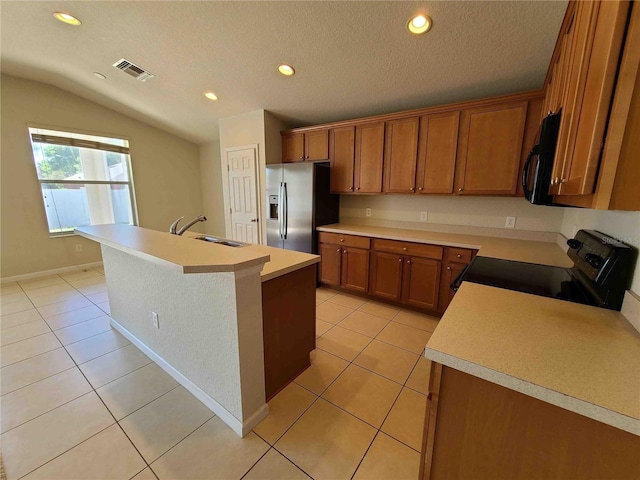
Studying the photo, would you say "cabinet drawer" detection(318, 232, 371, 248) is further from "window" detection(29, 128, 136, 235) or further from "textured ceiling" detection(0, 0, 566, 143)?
"window" detection(29, 128, 136, 235)

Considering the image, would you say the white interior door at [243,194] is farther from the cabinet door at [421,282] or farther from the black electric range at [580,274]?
the black electric range at [580,274]

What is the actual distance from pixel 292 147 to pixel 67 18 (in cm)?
248

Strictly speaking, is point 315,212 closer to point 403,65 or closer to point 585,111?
point 403,65

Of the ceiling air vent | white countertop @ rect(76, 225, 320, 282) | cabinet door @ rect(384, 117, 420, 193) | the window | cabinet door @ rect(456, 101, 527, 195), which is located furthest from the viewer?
the window

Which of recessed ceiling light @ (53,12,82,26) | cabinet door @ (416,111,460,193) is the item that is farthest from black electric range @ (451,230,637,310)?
recessed ceiling light @ (53,12,82,26)

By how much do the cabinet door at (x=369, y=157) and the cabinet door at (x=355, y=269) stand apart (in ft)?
2.59

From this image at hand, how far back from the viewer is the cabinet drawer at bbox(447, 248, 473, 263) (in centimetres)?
248

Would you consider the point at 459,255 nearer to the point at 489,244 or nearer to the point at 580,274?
the point at 489,244

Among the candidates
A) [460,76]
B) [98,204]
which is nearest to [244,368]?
[460,76]

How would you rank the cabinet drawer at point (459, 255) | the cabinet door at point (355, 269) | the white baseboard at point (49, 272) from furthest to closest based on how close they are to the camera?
the white baseboard at point (49, 272)
the cabinet door at point (355, 269)
the cabinet drawer at point (459, 255)

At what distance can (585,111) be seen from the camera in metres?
0.83

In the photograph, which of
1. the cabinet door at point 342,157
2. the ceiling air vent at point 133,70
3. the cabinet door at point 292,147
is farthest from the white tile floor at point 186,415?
the ceiling air vent at point 133,70

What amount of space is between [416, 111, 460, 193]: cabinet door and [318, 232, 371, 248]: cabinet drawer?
845mm

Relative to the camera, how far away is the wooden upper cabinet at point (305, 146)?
3.45 meters
